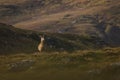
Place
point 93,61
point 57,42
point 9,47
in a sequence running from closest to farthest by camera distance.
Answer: point 93,61
point 9,47
point 57,42

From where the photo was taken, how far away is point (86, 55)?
41281mm

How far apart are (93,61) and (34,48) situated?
206 ft

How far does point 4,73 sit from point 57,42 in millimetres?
93243

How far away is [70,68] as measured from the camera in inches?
1439

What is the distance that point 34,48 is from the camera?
100688 millimetres

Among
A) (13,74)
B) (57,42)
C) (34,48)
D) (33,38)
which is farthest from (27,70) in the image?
(57,42)

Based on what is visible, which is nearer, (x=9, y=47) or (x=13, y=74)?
(x=13, y=74)

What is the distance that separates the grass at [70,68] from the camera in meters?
33.8

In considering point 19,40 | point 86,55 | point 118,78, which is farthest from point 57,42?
point 118,78

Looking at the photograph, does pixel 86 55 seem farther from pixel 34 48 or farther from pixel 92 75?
pixel 34 48

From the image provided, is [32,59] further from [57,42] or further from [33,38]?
[57,42]

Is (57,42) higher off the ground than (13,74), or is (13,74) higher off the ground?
(13,74)

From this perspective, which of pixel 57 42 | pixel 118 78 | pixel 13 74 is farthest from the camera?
pixel 57 42

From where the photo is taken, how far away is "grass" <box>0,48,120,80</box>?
111 feet
